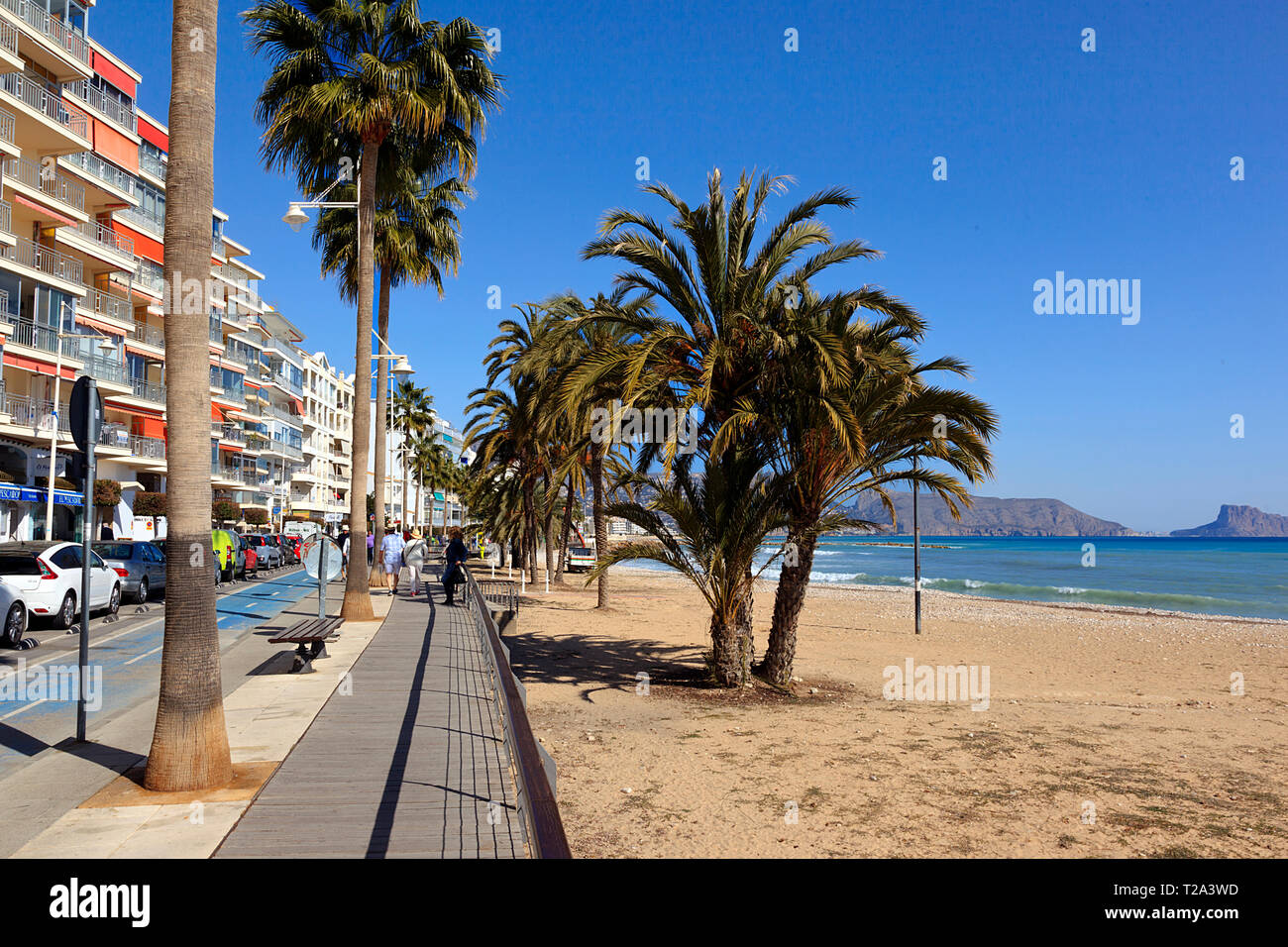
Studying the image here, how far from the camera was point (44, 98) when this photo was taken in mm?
33312

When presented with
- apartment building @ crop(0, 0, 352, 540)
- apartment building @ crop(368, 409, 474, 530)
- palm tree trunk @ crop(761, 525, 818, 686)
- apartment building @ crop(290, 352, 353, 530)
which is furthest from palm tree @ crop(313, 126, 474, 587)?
apartment building @ crop(368, 409, 474, 530)

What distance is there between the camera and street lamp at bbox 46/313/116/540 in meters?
28.4

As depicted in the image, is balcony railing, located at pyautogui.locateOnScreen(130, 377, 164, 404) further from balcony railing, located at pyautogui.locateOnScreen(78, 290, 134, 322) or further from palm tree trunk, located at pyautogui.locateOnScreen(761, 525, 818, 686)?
palm tree trunk, located at pyautogui.locateOnScreen(761, 525, 818, 686)

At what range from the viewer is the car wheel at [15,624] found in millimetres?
13422

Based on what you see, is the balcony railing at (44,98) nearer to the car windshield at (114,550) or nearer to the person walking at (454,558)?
the car windshield at (114,550)

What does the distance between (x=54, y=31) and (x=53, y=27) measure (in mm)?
140

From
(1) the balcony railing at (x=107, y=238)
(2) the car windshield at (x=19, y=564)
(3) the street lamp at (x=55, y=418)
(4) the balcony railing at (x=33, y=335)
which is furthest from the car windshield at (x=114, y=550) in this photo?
(1) the balcony railing at (x=107, y=238)

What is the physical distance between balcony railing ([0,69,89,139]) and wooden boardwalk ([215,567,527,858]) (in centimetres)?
3291

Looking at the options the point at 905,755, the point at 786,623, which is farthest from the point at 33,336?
the point at 905,755

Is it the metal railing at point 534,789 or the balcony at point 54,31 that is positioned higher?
the balcony at point 54,31

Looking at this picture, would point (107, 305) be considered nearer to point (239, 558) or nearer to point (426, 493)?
point (239, 558)

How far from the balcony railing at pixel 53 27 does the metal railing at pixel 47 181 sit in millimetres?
4890
